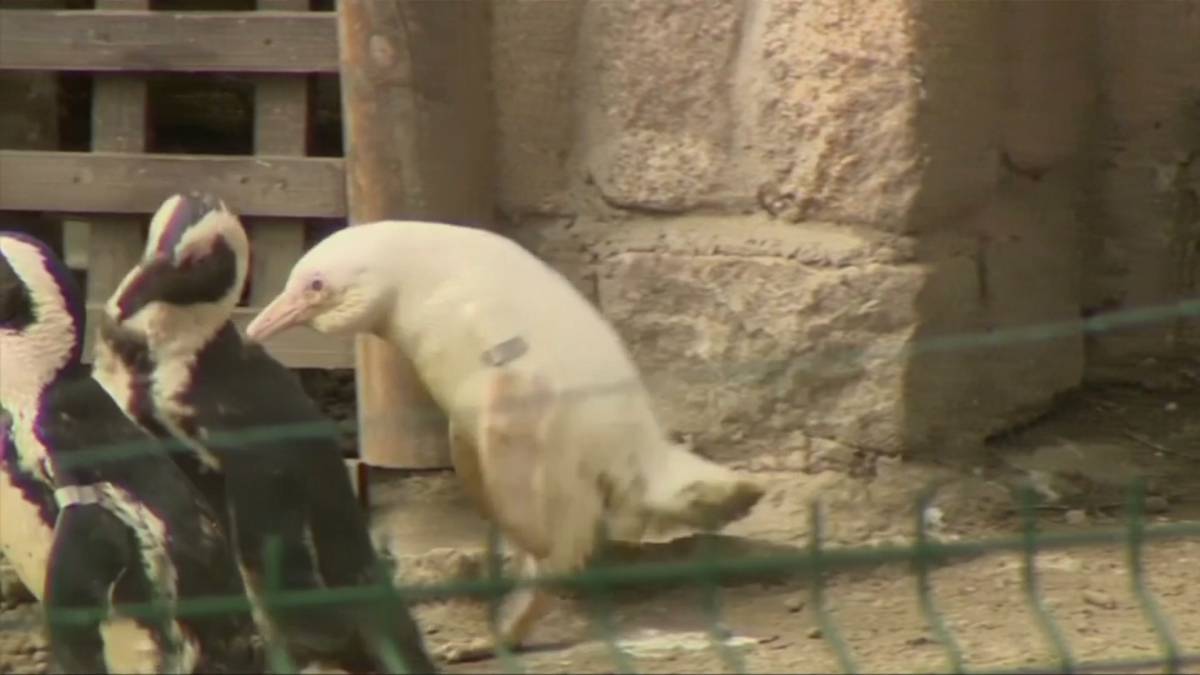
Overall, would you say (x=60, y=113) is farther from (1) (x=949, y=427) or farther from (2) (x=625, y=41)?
(1) (x=949, y=427)

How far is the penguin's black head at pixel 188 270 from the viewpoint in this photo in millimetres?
2090

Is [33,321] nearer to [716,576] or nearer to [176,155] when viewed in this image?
[716,576]

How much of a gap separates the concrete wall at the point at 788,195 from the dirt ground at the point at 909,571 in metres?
0.08

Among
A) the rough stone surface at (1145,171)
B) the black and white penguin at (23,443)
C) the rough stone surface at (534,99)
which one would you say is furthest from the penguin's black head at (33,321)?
the rough stone surface at (1145,171)

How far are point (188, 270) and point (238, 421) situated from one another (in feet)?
0.50

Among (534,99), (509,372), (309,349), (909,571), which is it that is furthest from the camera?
(309,349)

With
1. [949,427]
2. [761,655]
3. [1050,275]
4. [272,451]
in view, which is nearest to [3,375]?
[272,451]

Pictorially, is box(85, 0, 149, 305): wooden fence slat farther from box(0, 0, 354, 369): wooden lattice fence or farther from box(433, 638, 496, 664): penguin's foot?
box(433, 638, 496, 664): penguin's foot

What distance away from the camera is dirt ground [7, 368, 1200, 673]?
211cm

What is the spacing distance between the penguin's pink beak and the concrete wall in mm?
699

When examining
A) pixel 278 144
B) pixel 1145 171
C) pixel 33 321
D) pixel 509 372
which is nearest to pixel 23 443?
pixel 33 321

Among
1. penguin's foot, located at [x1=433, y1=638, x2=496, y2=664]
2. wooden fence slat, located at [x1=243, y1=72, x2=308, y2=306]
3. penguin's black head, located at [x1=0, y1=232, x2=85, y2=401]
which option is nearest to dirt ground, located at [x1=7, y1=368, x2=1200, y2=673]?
penguin's foot, located at [x1=433, y1=638, x2=496, y2=664]

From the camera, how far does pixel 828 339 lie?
273cm

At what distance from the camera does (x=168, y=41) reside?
10.1ft
